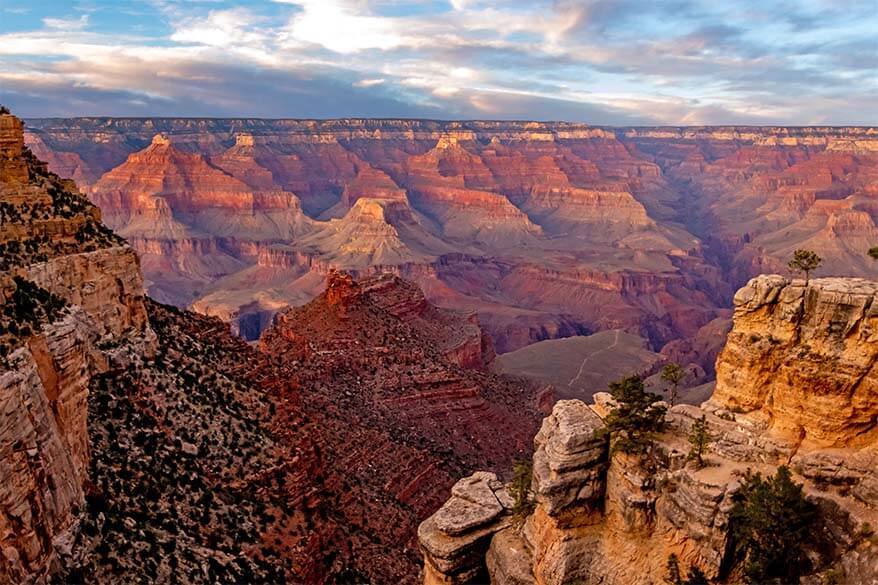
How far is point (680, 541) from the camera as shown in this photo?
19344 mm

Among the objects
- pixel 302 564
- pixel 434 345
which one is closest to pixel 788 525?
pixel 302 564

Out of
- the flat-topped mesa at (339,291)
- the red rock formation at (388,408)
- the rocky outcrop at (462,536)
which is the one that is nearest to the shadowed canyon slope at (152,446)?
the red rock formation at (388,408)

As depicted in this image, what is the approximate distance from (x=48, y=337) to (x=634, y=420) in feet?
57.1

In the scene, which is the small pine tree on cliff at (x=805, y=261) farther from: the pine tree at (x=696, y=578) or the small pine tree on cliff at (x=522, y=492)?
the small pine tree on cliff at (x=522, y=492)

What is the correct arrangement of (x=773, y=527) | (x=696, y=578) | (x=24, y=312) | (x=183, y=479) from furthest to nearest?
1. (x=183, y=479)
2. (x=24, y=312)
3. (x=696, y=578)
4. (x=773, y=527)

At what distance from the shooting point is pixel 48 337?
20734mm

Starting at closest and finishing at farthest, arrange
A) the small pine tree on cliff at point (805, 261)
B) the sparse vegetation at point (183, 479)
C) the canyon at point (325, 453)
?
the canyon at point (325, 453), the sparse vegetation at point (183, 479), the small pine tree on cliff at point (805, 261)

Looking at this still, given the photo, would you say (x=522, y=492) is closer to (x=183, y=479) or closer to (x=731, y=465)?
(x=731, y=465)

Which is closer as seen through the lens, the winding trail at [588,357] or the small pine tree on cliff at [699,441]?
the small pine tree on cliff at [699,441]

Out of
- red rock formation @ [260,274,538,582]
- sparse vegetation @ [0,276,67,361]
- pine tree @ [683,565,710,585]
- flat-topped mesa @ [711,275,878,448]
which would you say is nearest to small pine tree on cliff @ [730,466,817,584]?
pine tree @ [683,565,710,585]

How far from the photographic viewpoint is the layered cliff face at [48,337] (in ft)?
57.3

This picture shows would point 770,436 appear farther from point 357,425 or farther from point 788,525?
point 357,425

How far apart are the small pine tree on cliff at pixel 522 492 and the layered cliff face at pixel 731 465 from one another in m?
0.84

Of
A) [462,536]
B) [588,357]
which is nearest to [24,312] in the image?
[462,536]
